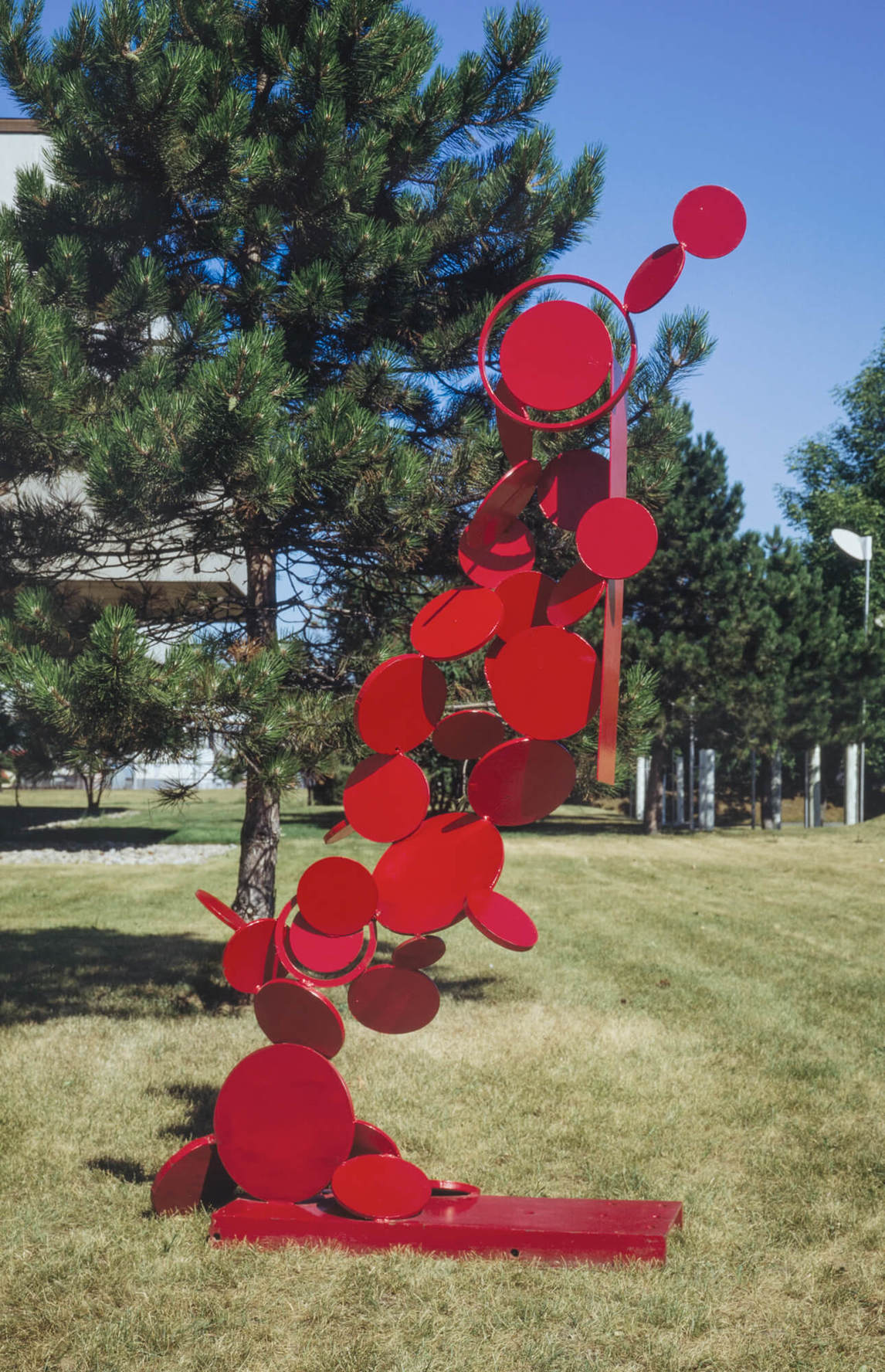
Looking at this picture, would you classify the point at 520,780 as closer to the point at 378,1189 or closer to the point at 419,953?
the point at 419,953

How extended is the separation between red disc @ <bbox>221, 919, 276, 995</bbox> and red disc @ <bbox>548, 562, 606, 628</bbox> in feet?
4.59

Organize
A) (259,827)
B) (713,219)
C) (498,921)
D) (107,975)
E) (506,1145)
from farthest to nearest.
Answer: (107,975), (259,827), (506,1145), (498,921), (713,219)

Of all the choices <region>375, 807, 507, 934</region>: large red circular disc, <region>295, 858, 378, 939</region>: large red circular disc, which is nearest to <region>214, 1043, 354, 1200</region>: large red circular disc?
<region>295, 858, 378, 939</region>: large red circular disc

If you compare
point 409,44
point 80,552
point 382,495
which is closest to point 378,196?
point 409,44

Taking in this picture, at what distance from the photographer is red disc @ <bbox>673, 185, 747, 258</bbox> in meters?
3.01

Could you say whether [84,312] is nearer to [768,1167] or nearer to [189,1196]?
[189,1196]

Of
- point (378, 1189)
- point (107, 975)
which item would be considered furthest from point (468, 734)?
point (107, 975)

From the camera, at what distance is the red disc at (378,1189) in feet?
10.5

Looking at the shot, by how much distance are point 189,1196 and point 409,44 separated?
5.36 metres

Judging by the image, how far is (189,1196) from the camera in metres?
3.40

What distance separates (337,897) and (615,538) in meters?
1.43

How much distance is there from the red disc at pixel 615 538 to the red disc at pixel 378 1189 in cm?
197

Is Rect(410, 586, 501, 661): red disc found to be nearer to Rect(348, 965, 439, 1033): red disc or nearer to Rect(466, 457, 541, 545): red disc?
Rect(466, 457, 541, 545): red disc

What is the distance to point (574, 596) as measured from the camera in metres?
3.28
